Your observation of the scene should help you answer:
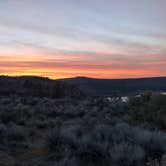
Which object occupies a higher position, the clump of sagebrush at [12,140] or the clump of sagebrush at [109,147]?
the clump of sagebrush at [109,147]

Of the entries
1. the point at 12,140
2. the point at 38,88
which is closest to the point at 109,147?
the point at 12,140

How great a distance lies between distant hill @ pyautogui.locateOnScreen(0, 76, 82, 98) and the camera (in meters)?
78.8

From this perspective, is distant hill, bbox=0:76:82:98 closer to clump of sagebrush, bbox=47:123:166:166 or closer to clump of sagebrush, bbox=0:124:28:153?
clump of sagebrush, bbox=0:124:28:153

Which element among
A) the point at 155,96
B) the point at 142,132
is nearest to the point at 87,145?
the point at 142,132

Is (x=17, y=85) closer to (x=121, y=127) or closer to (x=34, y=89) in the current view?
(x=34, y=89)

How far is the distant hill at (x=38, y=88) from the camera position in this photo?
78750mm

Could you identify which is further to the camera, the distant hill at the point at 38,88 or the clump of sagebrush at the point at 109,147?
the distant hill at the point at 38,88

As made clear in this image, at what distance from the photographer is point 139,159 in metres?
9.60

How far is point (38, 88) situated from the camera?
264 ft

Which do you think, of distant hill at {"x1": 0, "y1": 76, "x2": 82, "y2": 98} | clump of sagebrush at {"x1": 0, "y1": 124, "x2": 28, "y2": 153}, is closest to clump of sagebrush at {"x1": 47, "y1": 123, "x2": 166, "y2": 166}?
clump of sagebrush at {"x1": 0, "y1": 124, "x2": 28, "y2": 153}

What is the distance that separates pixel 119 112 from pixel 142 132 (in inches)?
512

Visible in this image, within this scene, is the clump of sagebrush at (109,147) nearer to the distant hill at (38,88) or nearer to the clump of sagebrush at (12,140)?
the clump of sagebrush at (12,140)

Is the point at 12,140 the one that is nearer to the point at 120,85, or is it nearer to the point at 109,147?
the point at 109,147

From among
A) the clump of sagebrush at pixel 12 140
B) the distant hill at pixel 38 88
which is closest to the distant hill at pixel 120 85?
the distant hill at pixel 38 88
